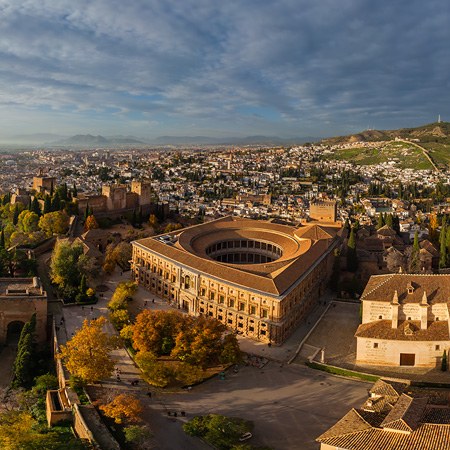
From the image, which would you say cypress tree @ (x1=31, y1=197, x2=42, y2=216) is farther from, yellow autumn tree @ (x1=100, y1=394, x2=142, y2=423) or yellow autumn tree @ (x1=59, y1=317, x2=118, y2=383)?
yellow autumn tree @ (x1=100, y1=394, x2=142, y2=423)

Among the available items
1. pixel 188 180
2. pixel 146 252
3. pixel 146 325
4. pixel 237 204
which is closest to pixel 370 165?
pixel 188 180

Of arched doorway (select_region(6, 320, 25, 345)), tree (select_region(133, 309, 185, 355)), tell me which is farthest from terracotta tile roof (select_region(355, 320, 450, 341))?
arched doorway (select_region(6, 320, 25, 345))

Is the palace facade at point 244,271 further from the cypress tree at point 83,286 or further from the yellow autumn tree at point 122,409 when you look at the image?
the yellow autumn tree at point 122,409

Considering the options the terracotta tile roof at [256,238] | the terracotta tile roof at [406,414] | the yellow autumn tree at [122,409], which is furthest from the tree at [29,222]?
the terracotta tile roof at [406,414]

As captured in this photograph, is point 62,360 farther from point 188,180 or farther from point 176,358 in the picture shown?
point 188,180

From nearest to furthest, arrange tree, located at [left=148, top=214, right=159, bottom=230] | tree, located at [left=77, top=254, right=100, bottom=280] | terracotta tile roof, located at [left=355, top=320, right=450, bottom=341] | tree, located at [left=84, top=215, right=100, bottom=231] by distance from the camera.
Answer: terracotta tile roof, located at [left=355, top=320, right=450, bottom=341], tree, located at [left=77, top=254, right=100, bottom=280], tree, located at [left=84, top=215, right=100, bottom=231], tree, located at [left=148, top=214, right=159, bottom=230]
